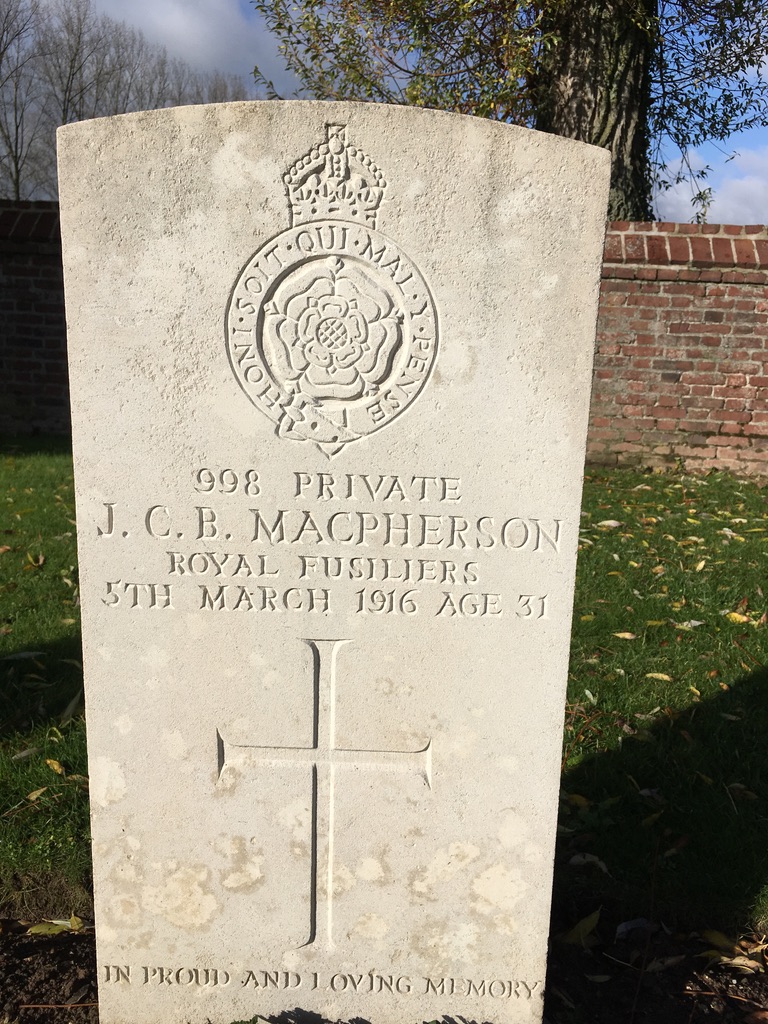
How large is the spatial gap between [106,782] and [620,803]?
181 centimetres

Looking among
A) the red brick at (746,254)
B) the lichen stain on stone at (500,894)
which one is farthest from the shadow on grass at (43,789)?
the red brick at (746,254)

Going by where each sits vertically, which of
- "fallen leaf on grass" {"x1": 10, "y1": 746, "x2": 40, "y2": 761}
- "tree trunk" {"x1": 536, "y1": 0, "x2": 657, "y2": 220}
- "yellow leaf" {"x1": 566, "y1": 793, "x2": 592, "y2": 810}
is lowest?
"yellow leaf" {"x1": 566, "y1": 793, "x2": 592, "y2": 810}

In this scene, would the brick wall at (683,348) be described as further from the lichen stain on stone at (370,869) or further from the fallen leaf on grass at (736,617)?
the lichen stain on stone at (370,869)

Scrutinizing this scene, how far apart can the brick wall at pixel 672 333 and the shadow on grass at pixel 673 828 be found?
4561mm

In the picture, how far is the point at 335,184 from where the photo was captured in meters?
1.73

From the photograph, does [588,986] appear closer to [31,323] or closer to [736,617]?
[736,617]

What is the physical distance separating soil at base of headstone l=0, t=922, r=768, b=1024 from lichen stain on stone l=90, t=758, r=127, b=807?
65 cm

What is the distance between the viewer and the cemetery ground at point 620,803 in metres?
2.34

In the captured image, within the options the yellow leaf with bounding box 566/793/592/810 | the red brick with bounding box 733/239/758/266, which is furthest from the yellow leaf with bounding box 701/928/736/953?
the red brick with bounding box 733/239/758/266

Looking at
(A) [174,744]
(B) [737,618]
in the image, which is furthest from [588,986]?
(B) [737,618]

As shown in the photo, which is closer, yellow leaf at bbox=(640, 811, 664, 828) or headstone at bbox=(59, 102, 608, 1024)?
headstone at bbox=(59, 102, 608, 1024)

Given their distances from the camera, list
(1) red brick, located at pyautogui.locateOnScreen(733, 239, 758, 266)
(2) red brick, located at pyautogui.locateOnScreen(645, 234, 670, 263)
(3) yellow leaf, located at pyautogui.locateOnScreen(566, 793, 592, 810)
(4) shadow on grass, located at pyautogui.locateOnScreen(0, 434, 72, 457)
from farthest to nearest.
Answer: (4) shadow on grass, located at pyautogui.locateOnScreen(0, 434, 72, 457)
(2) red brick, located at pyautogui.locateOnScreen(645, 234, 670, 263)
(1) red brick, located at pyautogui.locateOnScreen(733, 239, 758, 266)
(3) yellow leaf, located at pyautogui.locateOnScreen(566, 793, 592, 810)

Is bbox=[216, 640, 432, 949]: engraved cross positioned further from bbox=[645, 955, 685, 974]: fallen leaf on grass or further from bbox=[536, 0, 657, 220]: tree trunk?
bbox=[536, 0, 657, 220]: tree trunk

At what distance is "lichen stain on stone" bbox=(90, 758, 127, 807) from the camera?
2045 millimetres
